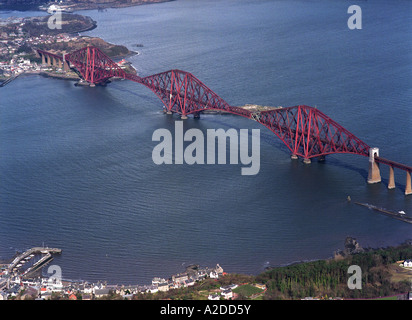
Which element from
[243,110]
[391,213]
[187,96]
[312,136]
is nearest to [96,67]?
[187,96]

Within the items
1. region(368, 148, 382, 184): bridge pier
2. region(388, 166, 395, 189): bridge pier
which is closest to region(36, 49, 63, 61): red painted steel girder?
region(368, 148, 382, 184): bridge pier

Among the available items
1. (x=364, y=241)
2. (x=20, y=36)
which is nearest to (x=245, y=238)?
(x=364, y=241)

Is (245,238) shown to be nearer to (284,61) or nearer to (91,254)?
(91,254)

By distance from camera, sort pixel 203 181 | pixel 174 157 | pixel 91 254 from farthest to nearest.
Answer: pixel 174 157
pixel 203 181
pixel 91 254

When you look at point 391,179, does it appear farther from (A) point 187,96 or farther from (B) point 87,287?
(A) point 187,96

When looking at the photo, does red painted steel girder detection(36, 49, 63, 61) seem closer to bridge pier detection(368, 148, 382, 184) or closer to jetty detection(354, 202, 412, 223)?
bridge pier detection(368, 148, 382, 184)

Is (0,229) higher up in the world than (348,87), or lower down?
lower down

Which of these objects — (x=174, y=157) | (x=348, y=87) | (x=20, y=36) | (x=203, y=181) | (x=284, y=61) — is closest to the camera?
(x=203, y=181)

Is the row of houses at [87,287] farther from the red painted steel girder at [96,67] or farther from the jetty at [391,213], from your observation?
the red painted steel girder at [96,67]

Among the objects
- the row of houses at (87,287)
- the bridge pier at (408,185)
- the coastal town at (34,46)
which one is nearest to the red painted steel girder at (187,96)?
the coastal town at (34,46)
